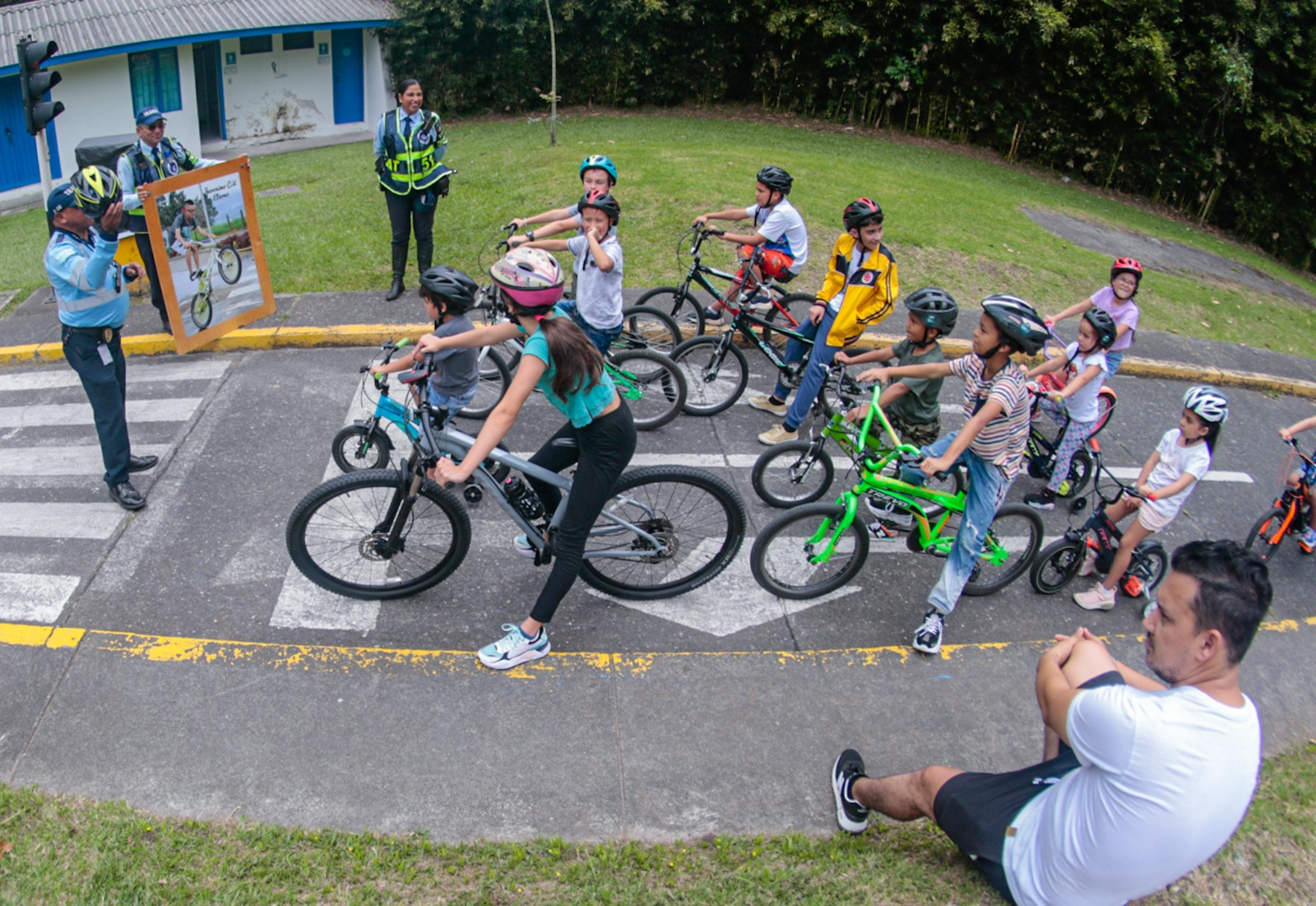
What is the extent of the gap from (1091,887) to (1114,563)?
10.6ft

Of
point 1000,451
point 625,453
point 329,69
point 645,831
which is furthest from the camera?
point 329,69

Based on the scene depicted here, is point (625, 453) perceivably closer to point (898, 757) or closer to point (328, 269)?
point (898, 757)

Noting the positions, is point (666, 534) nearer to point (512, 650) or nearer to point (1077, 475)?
point (512, 650)

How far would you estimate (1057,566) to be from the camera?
5.83 m

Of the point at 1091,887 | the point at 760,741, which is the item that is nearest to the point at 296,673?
the point at 760,741

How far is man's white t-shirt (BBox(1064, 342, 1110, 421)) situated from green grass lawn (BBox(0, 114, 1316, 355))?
12.0ft

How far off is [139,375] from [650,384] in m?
4.54

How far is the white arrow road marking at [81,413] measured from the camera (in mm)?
7262

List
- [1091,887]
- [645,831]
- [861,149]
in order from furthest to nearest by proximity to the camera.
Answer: [861,149] → [645,831] → [1091,887]

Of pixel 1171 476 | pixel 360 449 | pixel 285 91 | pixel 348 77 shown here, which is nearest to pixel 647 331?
pixel 360 449

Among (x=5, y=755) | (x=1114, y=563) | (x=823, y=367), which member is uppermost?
(x=823, y=367)

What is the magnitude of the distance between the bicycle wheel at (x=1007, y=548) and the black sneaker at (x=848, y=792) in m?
1.88

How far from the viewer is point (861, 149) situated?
1978cm

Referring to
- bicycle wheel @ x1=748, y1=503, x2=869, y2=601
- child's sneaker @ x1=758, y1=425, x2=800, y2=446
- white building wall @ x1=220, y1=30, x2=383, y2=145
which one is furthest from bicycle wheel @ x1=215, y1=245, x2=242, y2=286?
white building wall @ x1=220, y1=30, x2=383, y2=145
